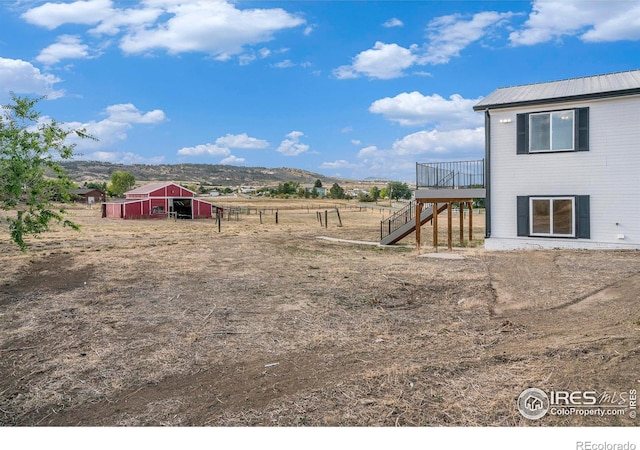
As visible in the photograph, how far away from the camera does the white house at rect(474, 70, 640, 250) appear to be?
555 inches

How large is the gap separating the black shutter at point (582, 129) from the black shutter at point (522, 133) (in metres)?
1.44

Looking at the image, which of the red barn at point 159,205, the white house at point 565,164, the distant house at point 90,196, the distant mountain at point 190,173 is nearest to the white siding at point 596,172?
the white house at point 565,164

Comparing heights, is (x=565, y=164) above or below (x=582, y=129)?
below

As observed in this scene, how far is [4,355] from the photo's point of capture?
6113 mm

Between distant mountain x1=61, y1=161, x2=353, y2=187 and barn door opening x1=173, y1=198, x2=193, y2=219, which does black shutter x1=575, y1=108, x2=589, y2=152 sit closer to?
barn door opening x1=173, y1=198, x2=193, y2=219

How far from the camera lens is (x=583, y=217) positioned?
14672 mm

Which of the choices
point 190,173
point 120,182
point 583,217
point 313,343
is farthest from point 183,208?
point 190,173

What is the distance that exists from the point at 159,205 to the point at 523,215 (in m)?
38.8

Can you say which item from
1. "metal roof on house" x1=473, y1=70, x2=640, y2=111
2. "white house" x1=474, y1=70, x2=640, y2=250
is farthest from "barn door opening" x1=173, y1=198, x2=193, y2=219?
"white house" x1=474, y1=70, x2=640, y2=250

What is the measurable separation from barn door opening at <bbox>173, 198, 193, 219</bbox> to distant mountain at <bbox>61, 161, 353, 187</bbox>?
260 ft

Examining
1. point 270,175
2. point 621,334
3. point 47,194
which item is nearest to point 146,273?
point 47,194

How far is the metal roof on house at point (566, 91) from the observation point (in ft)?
46.1

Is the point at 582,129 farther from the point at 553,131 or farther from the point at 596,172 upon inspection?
the point at 596,172

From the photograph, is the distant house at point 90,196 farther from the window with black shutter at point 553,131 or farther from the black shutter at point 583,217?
the black shutter at point 583,217
